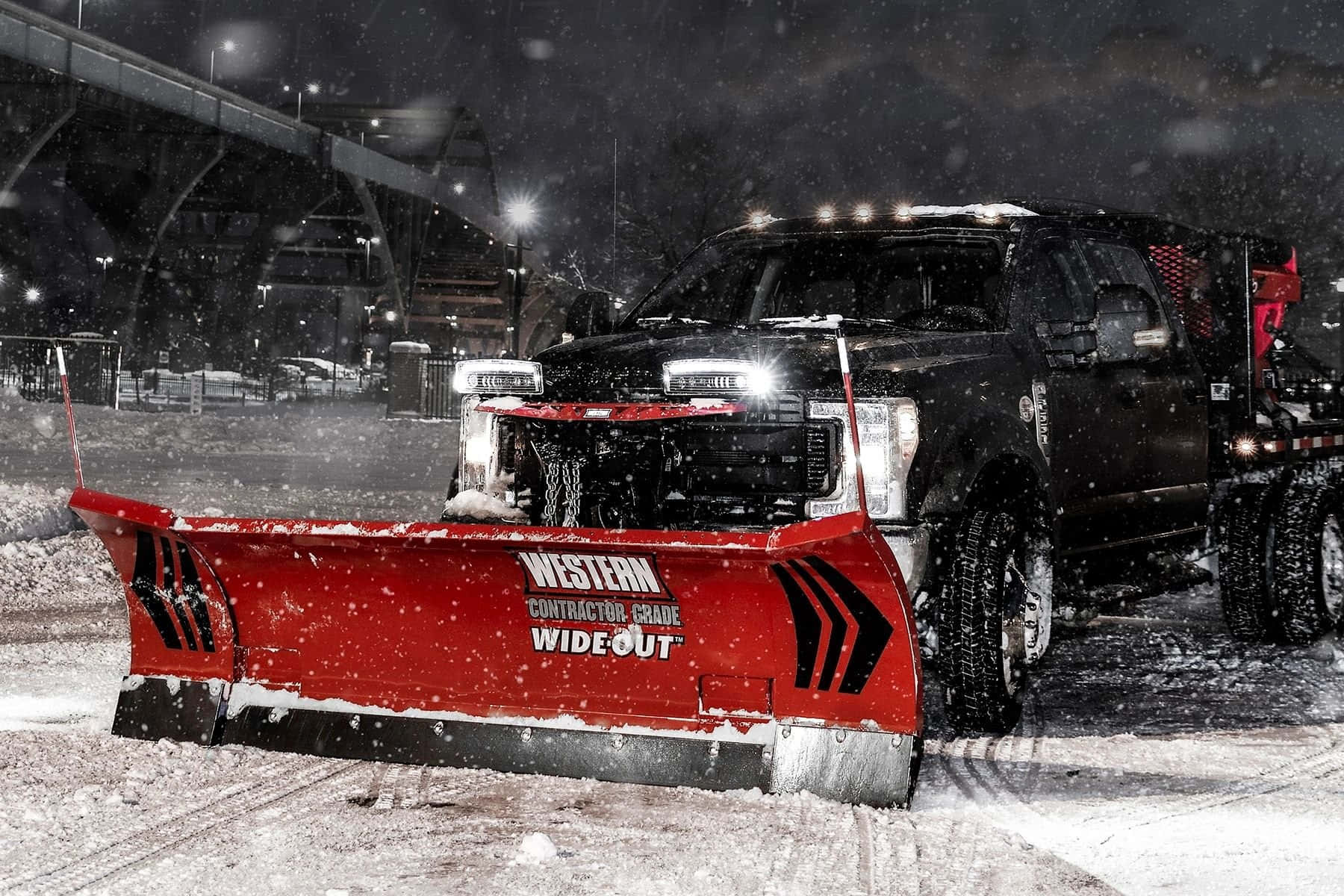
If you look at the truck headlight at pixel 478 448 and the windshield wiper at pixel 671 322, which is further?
the windshield wiper at pixel 671 322

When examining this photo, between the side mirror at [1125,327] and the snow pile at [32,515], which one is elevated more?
the side mirror at [1125,327]

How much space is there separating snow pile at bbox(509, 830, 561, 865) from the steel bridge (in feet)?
88.1

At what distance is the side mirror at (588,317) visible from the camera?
6258 mm

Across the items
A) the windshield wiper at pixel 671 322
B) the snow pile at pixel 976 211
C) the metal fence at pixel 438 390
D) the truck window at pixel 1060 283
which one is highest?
the metal fence at pixel 438 390

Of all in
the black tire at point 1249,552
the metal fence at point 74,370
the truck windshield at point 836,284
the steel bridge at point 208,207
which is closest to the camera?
the truck windshield at point 836,284

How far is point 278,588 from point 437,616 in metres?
0.54

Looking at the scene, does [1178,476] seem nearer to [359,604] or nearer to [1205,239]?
[1205,239]

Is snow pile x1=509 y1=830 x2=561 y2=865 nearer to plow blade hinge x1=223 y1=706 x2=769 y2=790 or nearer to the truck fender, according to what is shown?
plow blade hinge x1=223 y1=706 x2=769 y2=790

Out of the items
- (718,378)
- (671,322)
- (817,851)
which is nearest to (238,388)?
(671,322)

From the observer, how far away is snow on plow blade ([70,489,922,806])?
4.00 m

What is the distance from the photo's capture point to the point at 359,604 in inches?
177

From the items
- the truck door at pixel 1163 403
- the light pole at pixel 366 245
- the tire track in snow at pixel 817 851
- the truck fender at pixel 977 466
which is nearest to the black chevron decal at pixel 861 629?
the tire track in snow at pixel 817 851

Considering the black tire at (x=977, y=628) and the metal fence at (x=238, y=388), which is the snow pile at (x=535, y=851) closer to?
the black tire at (x=977, y=628)

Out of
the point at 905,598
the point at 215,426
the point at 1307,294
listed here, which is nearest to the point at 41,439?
the point at 215,426
